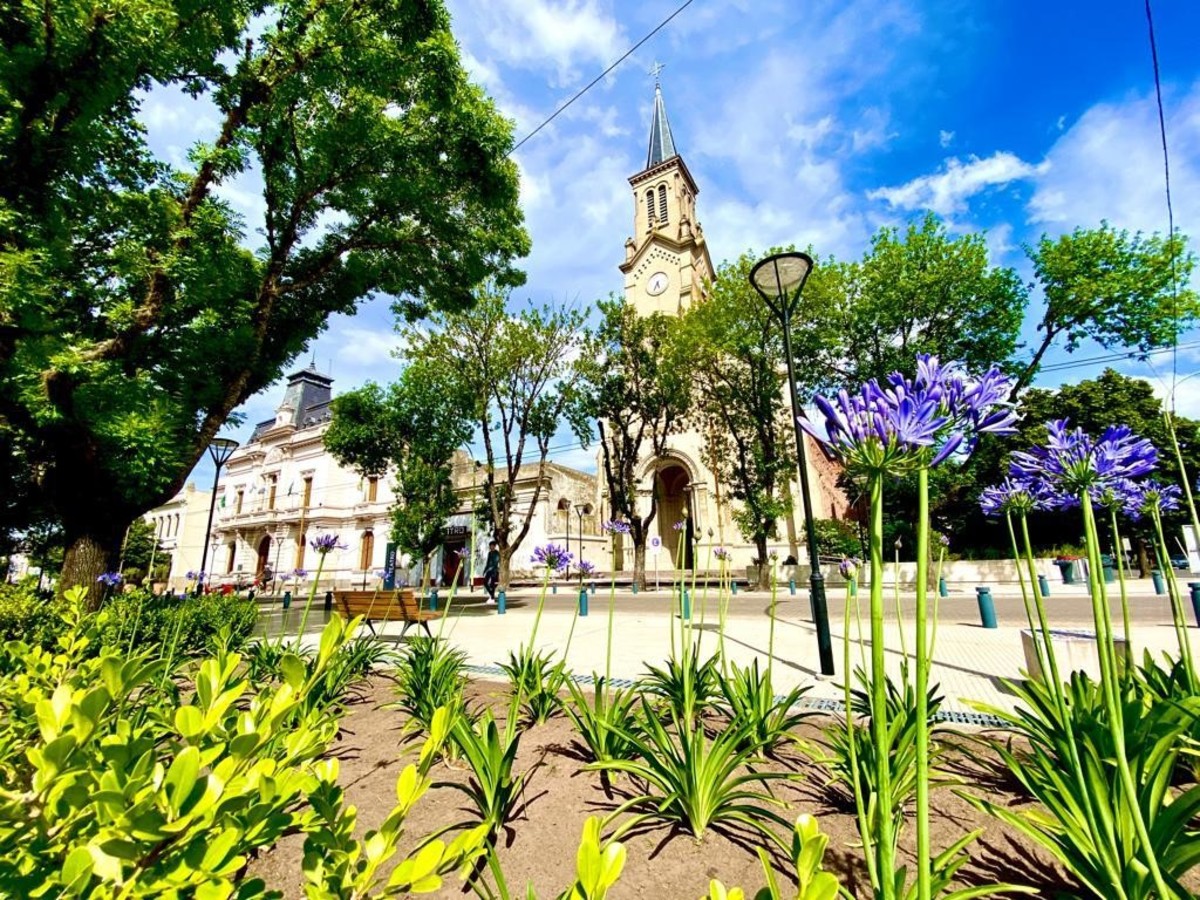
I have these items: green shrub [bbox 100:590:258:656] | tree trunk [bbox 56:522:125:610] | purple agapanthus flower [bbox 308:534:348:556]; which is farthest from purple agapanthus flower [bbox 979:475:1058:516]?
tree trunk [bbox 56:522:125:610]

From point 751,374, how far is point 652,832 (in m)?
19.5

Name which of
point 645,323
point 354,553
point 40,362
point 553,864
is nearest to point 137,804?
point 553,864

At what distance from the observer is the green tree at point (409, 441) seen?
62.2ft

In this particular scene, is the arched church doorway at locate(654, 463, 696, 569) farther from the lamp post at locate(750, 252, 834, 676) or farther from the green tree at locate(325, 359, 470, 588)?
the lamp post at locate(750, 252, 834, 676)

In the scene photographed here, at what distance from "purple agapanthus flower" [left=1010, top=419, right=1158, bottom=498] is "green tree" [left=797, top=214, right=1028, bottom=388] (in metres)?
15.2

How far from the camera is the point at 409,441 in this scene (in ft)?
64.6

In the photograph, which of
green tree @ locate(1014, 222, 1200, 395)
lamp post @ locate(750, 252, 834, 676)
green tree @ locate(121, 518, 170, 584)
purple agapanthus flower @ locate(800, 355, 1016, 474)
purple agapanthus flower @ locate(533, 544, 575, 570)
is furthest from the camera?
green tree @ locate(121, 518, 170, 584)

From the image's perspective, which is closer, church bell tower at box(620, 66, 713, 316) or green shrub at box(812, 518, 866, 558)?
green shrub at box(812, 518, 866, 558)

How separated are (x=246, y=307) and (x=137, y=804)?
9205mm

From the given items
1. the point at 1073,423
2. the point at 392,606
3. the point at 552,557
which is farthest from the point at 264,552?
the point at 1073,423

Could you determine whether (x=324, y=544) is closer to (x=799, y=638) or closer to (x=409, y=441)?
(x=799, y=638)

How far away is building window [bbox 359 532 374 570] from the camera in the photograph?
3403 cm

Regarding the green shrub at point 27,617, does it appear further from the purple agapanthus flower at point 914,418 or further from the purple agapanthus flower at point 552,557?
the purple agapanthus flower at point 914,418

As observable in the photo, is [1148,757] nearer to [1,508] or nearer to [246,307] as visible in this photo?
[246,307]
